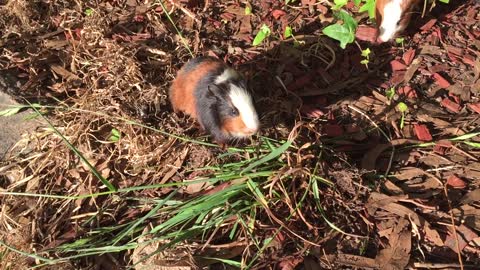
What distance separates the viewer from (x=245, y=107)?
2725 mm

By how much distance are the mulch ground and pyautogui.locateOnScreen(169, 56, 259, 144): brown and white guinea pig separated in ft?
0.50

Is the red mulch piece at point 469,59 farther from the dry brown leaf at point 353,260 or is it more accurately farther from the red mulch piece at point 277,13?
the dry brown leaf at point 353,260

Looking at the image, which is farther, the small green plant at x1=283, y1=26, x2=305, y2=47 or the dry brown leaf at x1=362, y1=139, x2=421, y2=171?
the small green plant at x1=283, y1=26, x2=305, y2=47

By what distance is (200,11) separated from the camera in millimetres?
3816

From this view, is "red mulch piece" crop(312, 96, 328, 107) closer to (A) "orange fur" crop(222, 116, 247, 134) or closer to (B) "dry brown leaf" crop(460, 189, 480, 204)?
(A) "orange fur" crop(222, 116, 247, 134)

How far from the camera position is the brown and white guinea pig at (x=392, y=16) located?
3.34 meters

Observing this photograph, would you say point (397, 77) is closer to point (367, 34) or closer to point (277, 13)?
point (367, 34)

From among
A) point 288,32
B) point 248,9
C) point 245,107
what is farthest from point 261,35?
point 245,107

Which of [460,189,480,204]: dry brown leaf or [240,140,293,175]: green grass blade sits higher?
[240,140,293,175]: green grass blade

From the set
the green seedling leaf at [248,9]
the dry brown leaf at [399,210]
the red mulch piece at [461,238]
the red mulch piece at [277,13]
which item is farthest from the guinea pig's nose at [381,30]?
the red mulch piece at [461,238]

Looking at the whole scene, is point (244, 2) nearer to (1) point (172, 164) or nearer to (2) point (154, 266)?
(1) point (172, 164)

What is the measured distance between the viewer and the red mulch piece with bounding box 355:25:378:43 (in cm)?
354

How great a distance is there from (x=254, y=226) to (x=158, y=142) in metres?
0.95

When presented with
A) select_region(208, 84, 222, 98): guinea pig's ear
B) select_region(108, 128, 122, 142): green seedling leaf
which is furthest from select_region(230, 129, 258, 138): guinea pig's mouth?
select_region(108, 128, 122, 142): green seedling leaf
